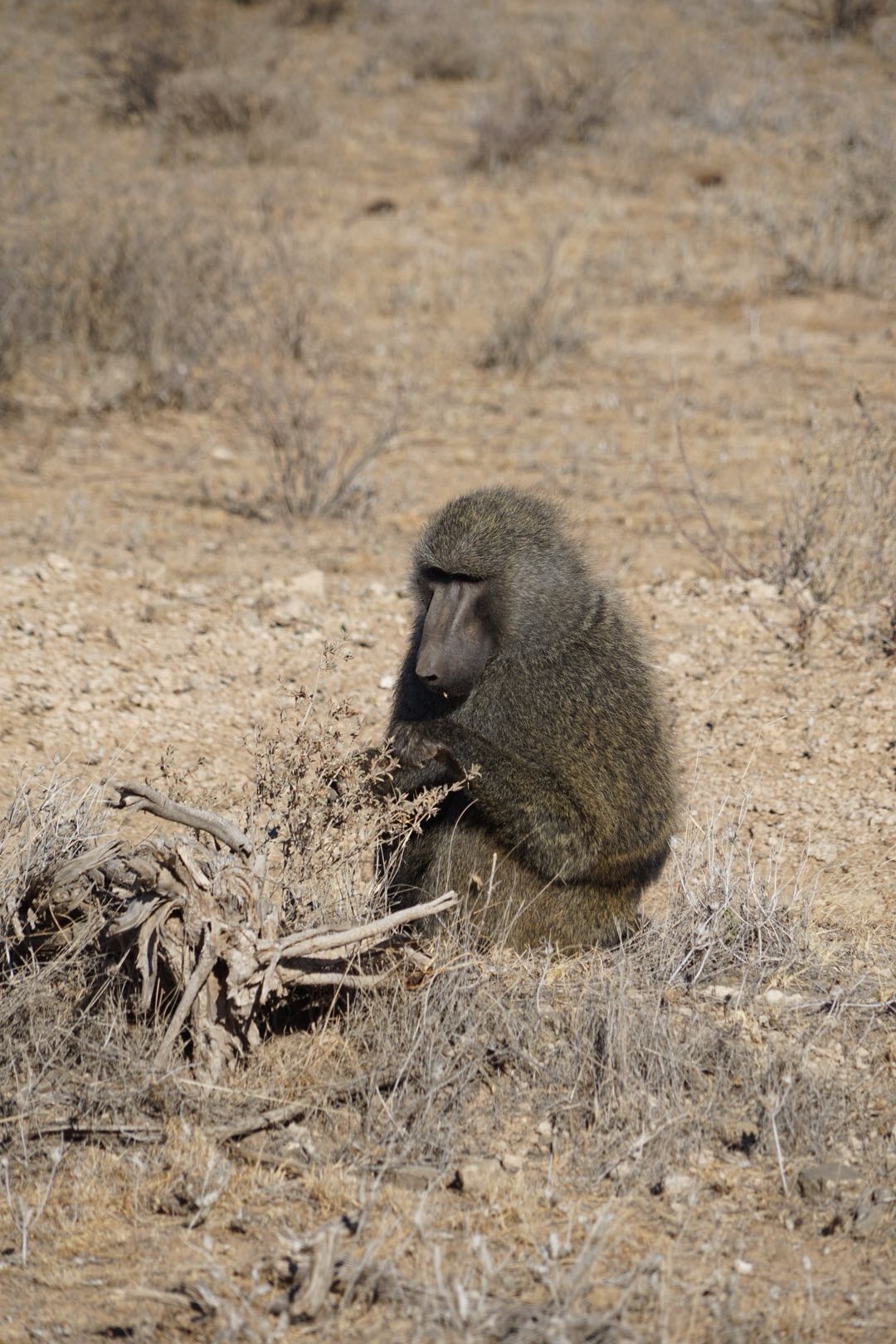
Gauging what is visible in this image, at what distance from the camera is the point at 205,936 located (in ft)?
9.88

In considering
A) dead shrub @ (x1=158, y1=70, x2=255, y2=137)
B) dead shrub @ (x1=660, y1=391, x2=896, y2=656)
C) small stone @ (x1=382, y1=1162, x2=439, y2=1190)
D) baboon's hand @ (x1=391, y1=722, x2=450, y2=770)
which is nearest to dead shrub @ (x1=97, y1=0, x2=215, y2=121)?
dead shrub @ (x1=158, y1=70, x2=255, y2=137)

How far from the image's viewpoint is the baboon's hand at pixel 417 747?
11.8 feet

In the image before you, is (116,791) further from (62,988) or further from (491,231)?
(491,231)

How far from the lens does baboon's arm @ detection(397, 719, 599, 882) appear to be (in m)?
3.59

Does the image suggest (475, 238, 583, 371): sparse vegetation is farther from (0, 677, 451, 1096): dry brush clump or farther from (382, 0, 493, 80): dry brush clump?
(382, 0, 493, 80): dry brush clump

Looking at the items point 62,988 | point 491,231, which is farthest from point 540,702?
point 491,231

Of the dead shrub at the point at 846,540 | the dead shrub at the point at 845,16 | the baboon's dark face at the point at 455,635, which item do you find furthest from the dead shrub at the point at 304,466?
the dead shrub at the point at 845,16

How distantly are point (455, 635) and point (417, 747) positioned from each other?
1.10 feet

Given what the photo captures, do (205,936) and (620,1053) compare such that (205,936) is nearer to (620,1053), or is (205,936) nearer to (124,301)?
(620,1053)

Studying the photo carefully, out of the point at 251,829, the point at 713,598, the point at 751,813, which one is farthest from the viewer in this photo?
the point at 713,598

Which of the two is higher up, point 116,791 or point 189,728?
point 116,791

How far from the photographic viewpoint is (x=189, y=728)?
514 cm

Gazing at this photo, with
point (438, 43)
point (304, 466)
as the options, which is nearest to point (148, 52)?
point (438, 43)

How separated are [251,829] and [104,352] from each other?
22.1ft
